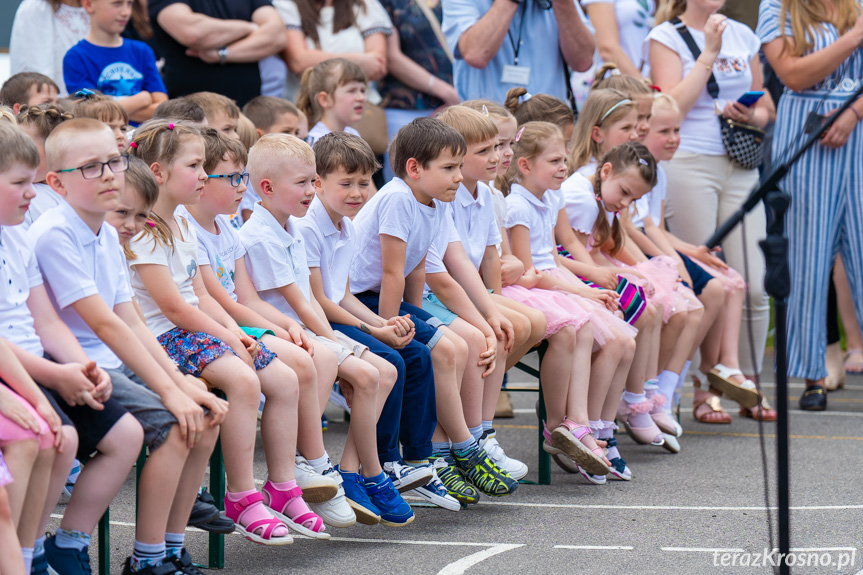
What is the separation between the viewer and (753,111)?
19.9 feet

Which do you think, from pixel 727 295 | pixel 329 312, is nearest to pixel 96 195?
pixel 329 312

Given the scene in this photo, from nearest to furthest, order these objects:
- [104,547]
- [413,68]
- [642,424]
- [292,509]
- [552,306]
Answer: [104,547] → [292,509] → [552,306] → [642,424] → [413,68]

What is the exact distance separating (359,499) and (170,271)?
968 mm

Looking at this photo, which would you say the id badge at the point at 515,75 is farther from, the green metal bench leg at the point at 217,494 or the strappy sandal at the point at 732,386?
the green metal bench leg at the point at 217,494

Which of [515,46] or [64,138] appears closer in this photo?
[64,138]

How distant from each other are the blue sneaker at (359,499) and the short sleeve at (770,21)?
3.68m

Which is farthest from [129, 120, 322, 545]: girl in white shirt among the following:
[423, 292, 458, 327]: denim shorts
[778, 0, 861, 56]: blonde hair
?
[778, 0, 861, 56]: blonde hair

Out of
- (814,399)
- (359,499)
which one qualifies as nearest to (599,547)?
(359,499)

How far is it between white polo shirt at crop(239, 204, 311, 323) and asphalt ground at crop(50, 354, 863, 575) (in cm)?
81

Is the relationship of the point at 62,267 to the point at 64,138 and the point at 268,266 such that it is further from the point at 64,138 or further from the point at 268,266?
the point at 268,266

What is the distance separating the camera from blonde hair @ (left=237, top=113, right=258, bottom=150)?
4.83 m

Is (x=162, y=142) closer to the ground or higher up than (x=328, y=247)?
higher up

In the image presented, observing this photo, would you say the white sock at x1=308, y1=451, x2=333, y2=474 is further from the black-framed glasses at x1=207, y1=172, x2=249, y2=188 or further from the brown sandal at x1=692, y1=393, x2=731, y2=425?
the brown sandal at x1=692, y1=393, x2=731, y2=425

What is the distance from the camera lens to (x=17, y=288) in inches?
106
